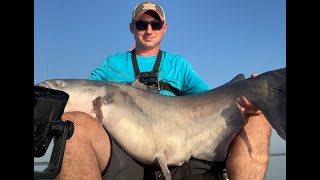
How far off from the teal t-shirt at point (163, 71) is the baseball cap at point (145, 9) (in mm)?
705

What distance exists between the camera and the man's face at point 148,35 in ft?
17.1

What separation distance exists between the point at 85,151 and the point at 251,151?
1.55m

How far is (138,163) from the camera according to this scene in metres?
3.62

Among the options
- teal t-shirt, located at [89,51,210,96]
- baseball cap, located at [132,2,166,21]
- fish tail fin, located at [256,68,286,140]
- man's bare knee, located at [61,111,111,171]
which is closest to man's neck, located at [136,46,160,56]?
teal t-shirt, located at [89,51,210,96]

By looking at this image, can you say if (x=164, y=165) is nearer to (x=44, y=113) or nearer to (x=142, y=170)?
(x=142, y=170)

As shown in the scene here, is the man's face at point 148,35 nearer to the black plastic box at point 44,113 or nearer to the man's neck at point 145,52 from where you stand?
the man's neck at point 145,52

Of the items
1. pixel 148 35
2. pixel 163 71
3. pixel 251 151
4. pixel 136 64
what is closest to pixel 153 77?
pixel 163 71

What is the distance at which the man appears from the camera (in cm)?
307

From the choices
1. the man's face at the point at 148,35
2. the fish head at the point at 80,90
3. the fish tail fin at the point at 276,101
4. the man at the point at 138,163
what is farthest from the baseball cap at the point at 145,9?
the fish tail fin at the point at 276,101

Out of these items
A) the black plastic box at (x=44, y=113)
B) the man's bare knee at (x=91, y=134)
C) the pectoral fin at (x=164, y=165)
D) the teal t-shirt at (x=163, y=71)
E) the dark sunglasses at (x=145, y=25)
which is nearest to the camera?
the black plastic box at (x=44, y=113)
